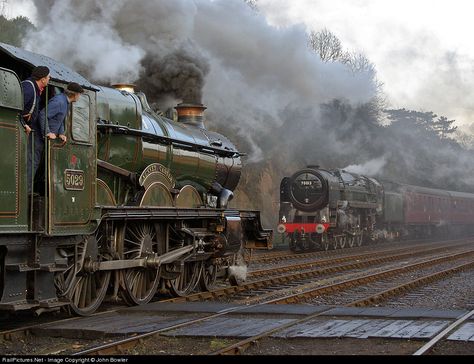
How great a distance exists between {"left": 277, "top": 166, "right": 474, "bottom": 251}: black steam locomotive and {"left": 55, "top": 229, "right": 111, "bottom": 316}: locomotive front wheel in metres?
17.0

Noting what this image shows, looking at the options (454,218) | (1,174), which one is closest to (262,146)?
(454,218)

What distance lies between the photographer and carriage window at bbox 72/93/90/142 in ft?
25.8

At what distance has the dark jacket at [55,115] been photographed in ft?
24.0

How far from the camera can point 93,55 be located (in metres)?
12.0

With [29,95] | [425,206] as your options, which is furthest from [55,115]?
[425,206]

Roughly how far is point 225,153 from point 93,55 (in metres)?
2.86

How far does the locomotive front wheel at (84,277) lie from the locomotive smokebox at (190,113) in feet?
12.3

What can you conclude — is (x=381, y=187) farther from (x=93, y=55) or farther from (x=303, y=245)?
(x=93, y=55)

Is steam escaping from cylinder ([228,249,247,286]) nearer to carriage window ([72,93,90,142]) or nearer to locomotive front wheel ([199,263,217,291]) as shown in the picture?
locomotive front wheel ([199,263,217,291])

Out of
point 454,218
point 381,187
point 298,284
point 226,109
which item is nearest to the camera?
point 298,284

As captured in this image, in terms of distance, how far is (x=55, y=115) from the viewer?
7395mm


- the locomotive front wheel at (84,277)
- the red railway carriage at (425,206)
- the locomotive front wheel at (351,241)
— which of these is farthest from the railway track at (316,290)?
the red railway carriage at (425,206)
